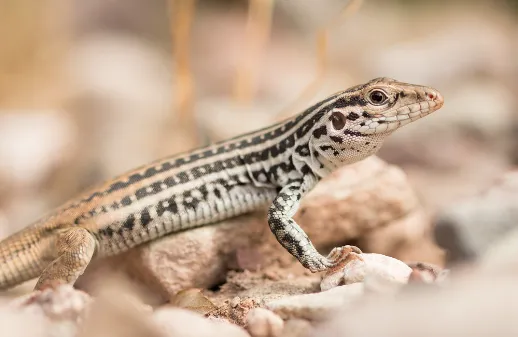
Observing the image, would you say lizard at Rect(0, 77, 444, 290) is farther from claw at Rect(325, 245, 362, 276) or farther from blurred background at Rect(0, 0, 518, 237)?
blurred background at Rect(0, 0, 518, 237)

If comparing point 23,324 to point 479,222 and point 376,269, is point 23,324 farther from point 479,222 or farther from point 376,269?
point 479,222

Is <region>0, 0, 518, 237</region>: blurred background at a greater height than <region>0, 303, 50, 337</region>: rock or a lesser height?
greater

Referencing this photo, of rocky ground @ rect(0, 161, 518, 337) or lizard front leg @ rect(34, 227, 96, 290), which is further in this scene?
lizard front leg @ rect(34, 227, 96, 290)

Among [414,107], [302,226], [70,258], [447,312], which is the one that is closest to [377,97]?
[414,107]

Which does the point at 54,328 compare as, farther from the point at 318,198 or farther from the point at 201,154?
the point at 318,198

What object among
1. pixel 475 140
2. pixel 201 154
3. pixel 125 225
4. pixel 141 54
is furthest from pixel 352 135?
pixel 141 54

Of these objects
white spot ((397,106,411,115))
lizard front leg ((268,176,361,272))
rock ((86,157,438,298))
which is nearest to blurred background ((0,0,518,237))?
rock ((86,157,438,298))

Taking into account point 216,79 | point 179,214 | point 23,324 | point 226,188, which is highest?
point 216,79
